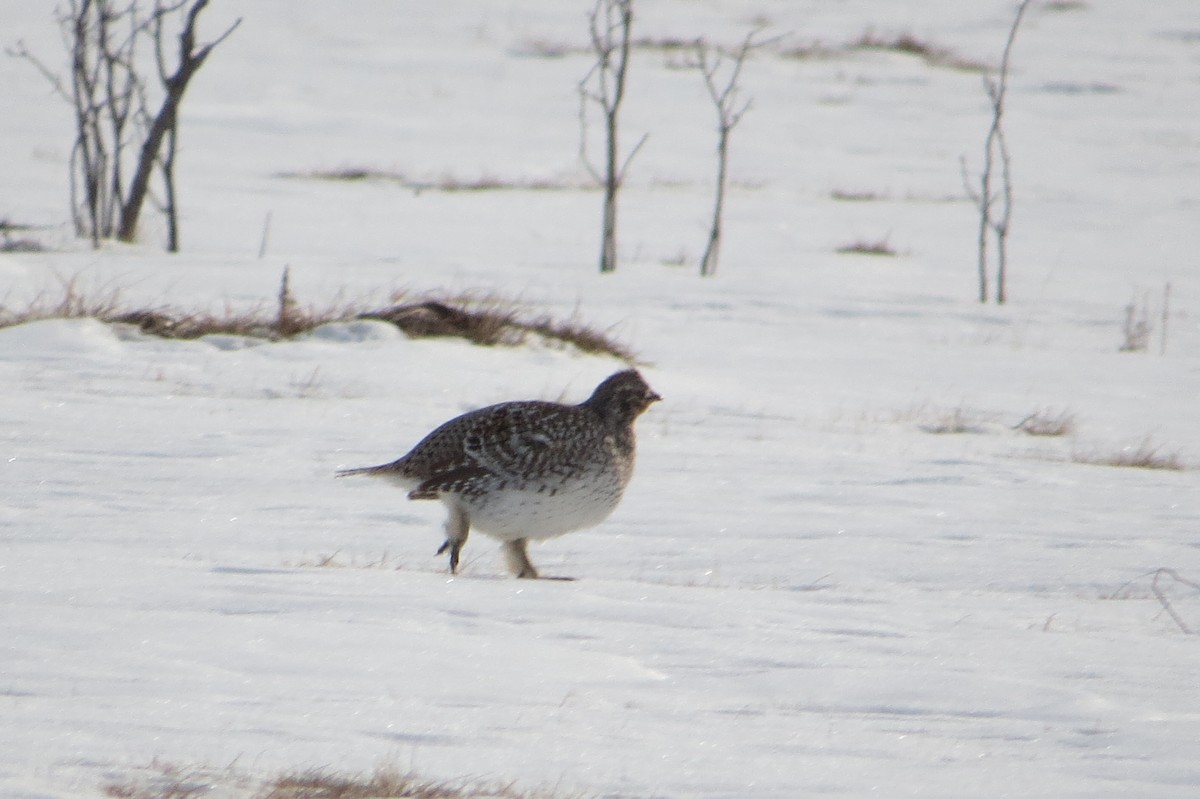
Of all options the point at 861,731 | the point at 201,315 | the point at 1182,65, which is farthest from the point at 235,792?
the point at 1182,65

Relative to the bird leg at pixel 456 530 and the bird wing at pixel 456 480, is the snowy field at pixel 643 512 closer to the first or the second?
the bird leg at pixel 456 530

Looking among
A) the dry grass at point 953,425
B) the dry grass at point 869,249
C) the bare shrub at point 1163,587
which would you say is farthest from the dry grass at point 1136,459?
the dry grass at point 869,249

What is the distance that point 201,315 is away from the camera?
35.2ft

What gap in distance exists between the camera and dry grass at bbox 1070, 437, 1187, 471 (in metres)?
8.90

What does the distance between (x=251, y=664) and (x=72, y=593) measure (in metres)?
0.80

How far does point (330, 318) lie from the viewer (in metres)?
10.7

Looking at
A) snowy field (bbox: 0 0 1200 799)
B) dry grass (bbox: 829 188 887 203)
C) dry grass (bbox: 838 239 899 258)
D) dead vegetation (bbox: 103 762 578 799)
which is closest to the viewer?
dead vegetation (bbox: 103 762 578 799)

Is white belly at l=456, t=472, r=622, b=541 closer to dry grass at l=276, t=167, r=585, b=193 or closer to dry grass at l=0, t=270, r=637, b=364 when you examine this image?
dry grass at l=0, t=270, r=637, b=364

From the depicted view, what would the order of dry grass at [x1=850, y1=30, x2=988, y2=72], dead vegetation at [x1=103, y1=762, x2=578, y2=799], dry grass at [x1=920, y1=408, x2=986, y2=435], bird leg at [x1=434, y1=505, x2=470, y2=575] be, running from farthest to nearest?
dry grass at [x1=850, y1=30, x2=988, y2=72]
dry grass at [x1=920, y1=408, x2=986, y2=435]
bird leg at [x1=434, y1=505, x2=470, y2=575]
dead vegetation at [x1=103, y1=762, x2=578, y2=799]

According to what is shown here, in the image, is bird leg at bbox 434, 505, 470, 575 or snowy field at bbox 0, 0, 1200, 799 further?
bird leg at bbox 434, 505, 470, 575

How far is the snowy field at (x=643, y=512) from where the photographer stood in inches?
148

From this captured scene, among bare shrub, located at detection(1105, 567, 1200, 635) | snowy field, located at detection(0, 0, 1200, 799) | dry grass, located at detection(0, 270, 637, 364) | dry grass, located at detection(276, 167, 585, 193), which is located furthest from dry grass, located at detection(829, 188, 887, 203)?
bare shrub, located at detection(1105, 567, 1200, 635)

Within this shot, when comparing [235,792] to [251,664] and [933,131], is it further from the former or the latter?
[933,131]

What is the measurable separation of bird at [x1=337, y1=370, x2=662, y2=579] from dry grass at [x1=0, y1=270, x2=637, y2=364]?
4.50 meters
